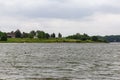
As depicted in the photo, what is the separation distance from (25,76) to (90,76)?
6905 millimetres

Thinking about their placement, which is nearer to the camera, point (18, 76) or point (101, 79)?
point (101, 79)

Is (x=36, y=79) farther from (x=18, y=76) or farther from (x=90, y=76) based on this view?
(x=90, y=76)

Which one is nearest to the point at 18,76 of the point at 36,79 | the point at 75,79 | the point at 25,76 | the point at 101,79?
the point at 25,76

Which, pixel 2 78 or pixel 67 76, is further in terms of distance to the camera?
pixel 67 76

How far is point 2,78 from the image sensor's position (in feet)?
125

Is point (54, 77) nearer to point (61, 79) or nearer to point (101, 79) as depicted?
point (61, 79)

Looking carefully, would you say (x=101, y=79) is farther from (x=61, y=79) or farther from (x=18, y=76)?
(x=18, y=76)

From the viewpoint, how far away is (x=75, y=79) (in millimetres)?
38000

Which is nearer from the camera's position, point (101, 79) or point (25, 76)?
point (101, 79)

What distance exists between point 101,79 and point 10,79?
29.7 ft

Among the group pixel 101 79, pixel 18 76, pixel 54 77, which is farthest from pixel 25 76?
pixel 101 79

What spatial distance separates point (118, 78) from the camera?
38500 millimetres

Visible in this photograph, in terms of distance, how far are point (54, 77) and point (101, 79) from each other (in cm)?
500

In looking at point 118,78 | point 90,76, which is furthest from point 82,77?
point 118,78
